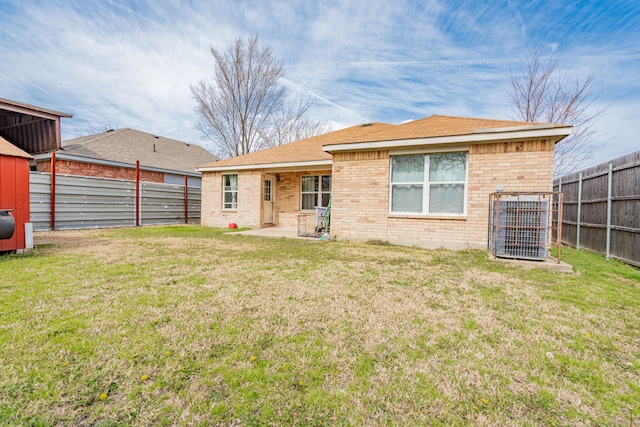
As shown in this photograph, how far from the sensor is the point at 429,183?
7875mm

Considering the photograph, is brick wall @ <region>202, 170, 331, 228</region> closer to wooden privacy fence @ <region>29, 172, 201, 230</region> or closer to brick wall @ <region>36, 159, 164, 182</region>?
wooden privacy fence @ <region>29, 172, 201, 230</region>

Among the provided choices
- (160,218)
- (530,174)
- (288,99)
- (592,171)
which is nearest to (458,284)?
(530,174)

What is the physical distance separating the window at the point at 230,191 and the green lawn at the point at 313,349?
8.89m

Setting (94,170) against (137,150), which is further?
(137,150)

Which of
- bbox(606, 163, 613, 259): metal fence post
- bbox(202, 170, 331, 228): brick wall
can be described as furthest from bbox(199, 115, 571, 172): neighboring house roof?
bbox(606, 163, 613, 259): metal fence post

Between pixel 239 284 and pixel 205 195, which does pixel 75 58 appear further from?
pixel 239 284

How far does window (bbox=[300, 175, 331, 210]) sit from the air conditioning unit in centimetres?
726

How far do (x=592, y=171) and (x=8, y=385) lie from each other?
1177 centimetres

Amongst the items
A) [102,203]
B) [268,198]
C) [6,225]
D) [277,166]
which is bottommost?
[6,225]

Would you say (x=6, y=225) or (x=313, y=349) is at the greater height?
(x=6, y=225)

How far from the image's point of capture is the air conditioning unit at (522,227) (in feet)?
18.9

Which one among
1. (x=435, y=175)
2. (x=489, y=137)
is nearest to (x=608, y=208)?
(x=489, y=137)

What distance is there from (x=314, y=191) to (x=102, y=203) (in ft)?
30.3

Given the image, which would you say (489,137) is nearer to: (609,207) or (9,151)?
(609,207)
